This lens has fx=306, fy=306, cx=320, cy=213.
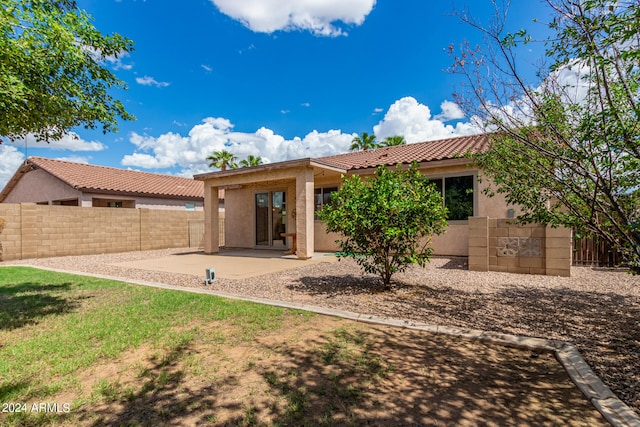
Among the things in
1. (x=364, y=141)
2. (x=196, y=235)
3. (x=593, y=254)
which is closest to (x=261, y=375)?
(x=593, y=254)

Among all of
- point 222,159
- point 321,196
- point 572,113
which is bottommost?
point 321,196

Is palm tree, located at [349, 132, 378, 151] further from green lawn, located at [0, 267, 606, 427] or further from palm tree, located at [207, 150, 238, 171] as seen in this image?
green lawn, located at [0, 267, 606, 427]

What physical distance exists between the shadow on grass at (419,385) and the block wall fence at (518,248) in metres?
5.44

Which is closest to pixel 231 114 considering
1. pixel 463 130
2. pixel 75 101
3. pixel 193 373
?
pixel 75 101

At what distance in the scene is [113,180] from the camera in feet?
72.1

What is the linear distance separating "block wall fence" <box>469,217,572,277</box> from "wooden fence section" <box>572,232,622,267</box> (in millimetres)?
2336

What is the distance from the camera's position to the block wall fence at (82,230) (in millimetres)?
12648

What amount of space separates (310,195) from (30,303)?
321 inches

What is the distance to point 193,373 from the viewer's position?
10.7ft

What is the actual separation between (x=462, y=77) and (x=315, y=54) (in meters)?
13.1

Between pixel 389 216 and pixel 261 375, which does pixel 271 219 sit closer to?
pixel 389 216

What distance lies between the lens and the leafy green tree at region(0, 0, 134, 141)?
400 cm

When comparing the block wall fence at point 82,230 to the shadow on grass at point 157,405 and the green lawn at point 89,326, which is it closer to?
the green lawn at point 89,326

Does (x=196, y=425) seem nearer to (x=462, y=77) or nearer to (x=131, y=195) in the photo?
(x=462, y=77)
